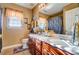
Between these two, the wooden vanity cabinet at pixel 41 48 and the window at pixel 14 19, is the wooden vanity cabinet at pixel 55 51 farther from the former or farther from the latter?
the window at pixel 14 19

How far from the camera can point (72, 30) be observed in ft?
4.94

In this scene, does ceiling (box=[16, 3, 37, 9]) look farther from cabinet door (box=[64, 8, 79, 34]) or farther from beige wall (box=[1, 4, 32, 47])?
cabinet door (box=[64, 8, 79, 34])

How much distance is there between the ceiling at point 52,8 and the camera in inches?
61.2

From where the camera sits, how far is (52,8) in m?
1.59

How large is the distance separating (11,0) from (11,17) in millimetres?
252

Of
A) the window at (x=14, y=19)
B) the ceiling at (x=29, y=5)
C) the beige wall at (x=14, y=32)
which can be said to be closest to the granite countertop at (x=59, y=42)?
the beige wall at (x=14, y=32)

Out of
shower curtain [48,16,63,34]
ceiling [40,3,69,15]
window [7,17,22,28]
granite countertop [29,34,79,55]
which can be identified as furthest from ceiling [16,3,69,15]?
granite countertop [29,34,79,55]

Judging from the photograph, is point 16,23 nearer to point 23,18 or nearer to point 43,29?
point 23,18

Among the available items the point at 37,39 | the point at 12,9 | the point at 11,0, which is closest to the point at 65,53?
the point at 37,39

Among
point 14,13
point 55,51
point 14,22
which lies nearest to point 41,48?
point 55,51

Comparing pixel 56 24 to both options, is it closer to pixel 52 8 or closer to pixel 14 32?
pixel 52 8

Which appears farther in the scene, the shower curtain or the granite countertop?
the shower curtain

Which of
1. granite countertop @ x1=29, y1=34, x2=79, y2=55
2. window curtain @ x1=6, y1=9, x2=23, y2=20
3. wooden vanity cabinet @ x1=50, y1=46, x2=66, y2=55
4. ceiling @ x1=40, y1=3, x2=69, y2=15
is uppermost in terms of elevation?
ceiling @ x1=40, y1=3, x2=69, y2=15

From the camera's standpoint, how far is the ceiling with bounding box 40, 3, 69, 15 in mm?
1554
